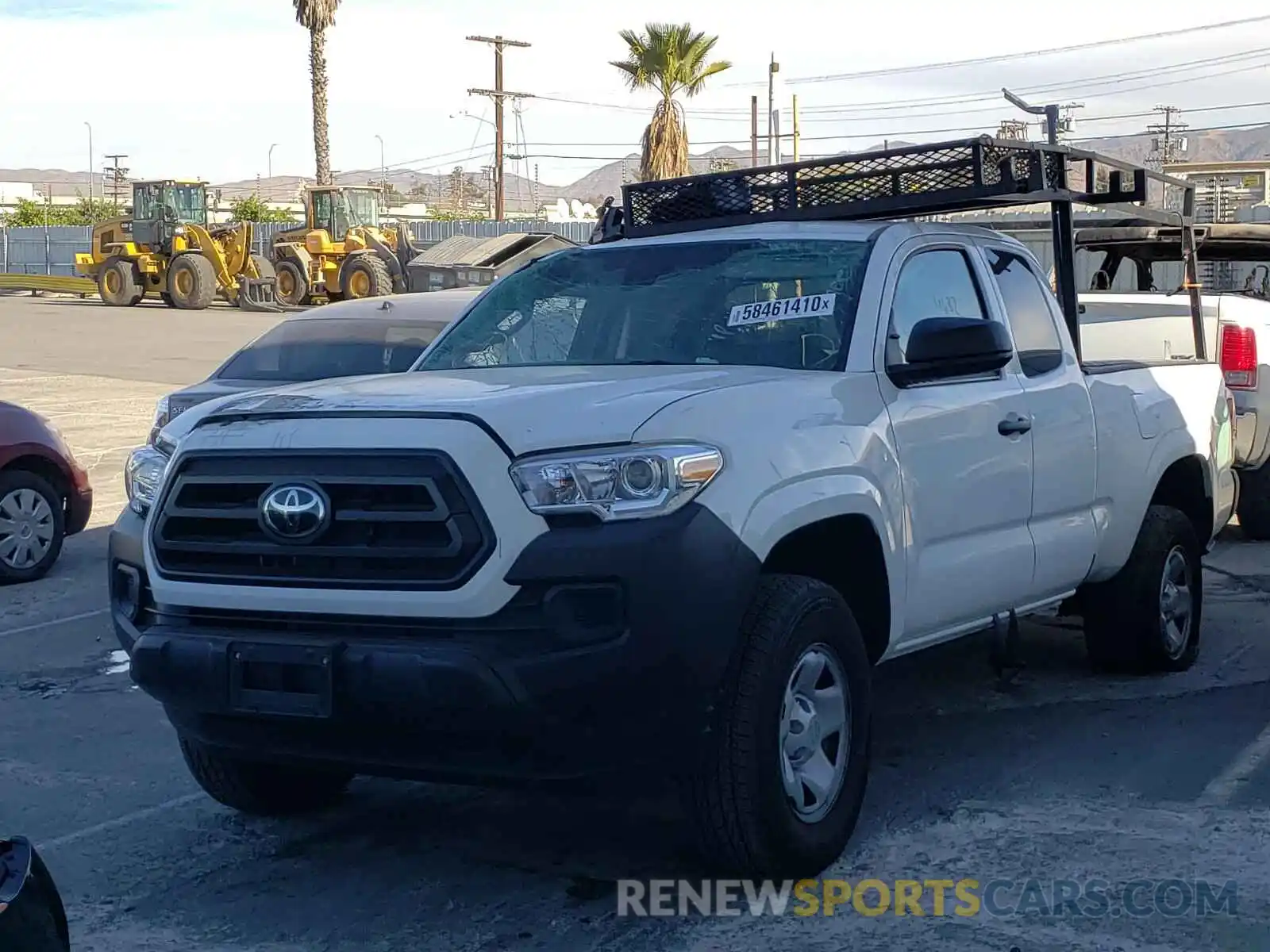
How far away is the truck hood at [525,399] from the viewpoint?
420 cm

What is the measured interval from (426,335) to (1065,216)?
3901 mm

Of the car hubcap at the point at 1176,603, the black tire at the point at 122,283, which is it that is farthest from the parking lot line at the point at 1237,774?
the black tire at the point at 122,283

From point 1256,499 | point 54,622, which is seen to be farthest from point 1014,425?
point 1256,499

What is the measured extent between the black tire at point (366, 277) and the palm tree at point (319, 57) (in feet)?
41.3

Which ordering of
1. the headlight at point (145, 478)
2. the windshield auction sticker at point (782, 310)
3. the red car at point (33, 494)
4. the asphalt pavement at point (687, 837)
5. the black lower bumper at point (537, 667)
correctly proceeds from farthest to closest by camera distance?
the red car at point (33, 494) → the windshield auction sticker at point (782, 310) → the headlight at point (145, 478) → the asphalt pavement at point (687, 837) → the black lower bumper at point (537, 667)

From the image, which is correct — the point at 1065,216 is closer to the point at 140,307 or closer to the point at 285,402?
the point at 285,402

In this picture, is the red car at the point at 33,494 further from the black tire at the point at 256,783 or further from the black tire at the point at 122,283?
the black tire at the point at 122,283

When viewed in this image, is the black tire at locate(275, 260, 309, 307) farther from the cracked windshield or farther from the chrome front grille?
the chrome front grille

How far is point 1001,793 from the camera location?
5.46m

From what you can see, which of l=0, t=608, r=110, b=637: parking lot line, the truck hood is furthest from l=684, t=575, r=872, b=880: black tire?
l=0, t=608, r=110, b=637: parking lot line

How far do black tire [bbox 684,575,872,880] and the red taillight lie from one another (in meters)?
6.17

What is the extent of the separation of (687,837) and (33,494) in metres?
5.73

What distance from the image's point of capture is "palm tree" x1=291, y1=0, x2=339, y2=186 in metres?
50.7

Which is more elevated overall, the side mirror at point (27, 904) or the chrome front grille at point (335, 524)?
the chrome front grille at point (335, 524)
